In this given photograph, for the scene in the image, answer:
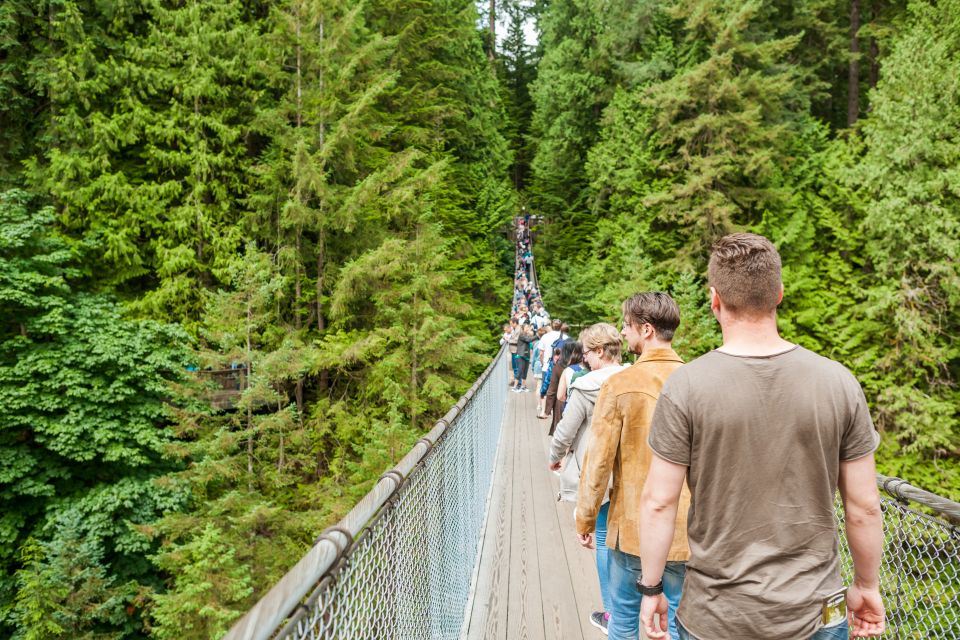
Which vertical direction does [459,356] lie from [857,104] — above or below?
below

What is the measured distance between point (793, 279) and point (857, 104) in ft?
27.6

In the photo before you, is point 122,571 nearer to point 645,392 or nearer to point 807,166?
point 645,392

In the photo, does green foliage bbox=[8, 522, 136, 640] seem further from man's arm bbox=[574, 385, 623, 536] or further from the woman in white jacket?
man's arm bbox=[574, 385, 623, 536]

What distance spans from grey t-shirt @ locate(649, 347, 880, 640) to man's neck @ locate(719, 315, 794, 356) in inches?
1.0

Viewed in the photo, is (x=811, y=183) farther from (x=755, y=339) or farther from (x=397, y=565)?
(x=397, y=565)

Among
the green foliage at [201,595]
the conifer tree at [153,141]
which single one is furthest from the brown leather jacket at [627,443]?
the conifer tree at [153,141]

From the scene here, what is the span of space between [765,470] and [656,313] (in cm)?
91

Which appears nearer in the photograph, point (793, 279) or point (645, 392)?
point (645, 392)

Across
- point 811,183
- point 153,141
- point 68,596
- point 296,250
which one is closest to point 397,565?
point 68,596

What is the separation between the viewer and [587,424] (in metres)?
2.70

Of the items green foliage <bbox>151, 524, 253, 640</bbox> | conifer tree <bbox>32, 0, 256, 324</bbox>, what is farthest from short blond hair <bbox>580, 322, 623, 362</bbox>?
conifer tree <bbox>32, 0, 256, 324</bbox>

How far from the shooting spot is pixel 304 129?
536 inches

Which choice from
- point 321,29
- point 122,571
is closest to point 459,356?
point 122,571

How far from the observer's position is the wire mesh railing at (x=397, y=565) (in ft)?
3.24
